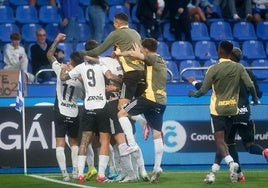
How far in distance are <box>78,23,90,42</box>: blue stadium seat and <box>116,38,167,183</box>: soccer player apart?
8.95 metres

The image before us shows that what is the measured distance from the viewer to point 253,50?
92.3 feet

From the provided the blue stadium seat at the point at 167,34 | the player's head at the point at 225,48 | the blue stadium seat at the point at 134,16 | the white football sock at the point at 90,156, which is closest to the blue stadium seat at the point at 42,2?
the blue stadium seat at the point at 134,16

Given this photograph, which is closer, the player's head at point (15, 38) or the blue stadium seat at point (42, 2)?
the player's head at point (15, 38)

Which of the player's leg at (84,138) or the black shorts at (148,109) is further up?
the black shorts at (148,109)

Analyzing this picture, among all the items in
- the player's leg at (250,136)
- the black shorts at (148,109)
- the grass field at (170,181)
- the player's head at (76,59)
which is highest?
the player's head at (76,59)

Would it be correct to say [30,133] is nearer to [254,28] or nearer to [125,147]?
[125,147]

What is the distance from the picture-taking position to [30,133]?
21531 millimetres

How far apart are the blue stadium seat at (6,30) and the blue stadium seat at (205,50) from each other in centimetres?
436

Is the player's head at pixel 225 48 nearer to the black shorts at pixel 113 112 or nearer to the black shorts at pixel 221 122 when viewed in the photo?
the black shorts at pixel 221 122

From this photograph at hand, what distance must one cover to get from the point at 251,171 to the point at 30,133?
417cm

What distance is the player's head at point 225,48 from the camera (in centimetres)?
1812

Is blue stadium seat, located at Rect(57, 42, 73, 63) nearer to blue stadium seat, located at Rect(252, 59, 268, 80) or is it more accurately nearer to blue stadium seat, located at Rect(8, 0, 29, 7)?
blue stadium seat, located at Rect(8, 0, 29, 7)

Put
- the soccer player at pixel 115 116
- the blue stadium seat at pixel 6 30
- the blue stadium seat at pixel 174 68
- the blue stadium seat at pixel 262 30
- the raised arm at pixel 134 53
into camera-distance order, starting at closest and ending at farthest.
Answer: the raised arm at pixel 134 53 → the soccer player at pixel 115 116 → the blue stadium seat at pixel 174 68 → the blue stadium seat at pixel 6 30 → the blue stadium seat at pixel 262 30

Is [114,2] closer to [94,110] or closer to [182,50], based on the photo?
[182,50]
